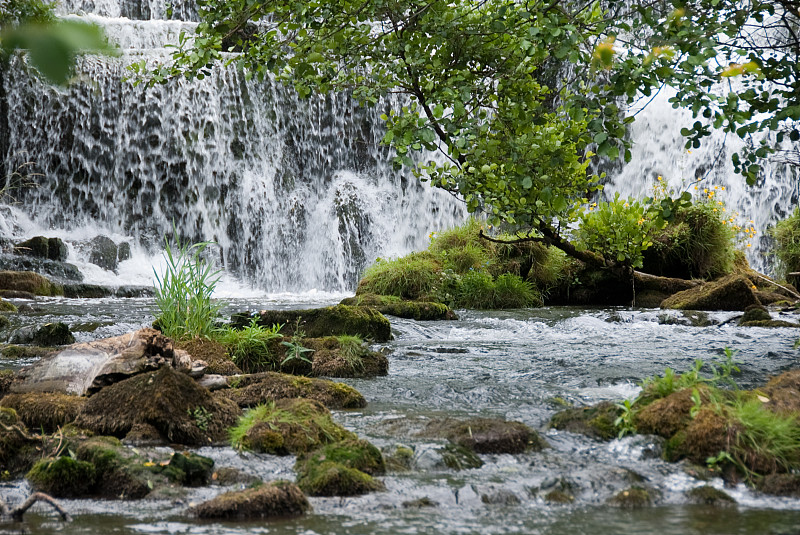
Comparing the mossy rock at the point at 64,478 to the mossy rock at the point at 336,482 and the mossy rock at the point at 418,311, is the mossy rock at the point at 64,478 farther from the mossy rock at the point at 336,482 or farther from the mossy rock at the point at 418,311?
the mossy rock at the point at 418,311

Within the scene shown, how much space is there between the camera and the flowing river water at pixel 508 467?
2.74 metres

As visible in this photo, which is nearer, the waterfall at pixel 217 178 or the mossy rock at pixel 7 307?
the mossy rock at pixel 7 307

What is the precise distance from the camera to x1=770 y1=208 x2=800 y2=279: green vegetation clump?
14977mm

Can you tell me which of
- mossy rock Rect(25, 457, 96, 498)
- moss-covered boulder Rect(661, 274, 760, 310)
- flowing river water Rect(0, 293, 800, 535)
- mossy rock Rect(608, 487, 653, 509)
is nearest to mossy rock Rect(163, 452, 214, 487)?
flowing river water Rect(0, 293, 800, 535)

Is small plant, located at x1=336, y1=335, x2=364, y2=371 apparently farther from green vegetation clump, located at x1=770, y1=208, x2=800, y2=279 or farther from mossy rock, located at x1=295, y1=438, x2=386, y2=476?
green vegetation clump, located at x1=770, y1=208, x2=800, y2=279

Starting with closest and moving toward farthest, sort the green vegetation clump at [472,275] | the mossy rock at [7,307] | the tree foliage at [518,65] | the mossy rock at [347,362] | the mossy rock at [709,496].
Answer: the mossy rock at [709,496] < the tree foliage at [518,65] < the mossy rock at [347,362] < the mossy rock at [7,307] < the green vegetation clump at [472,275]

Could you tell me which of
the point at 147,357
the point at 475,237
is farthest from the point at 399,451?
the point at 475,237

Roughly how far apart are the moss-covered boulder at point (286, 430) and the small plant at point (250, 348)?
6.97ft

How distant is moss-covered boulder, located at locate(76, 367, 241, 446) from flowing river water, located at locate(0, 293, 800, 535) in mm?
284

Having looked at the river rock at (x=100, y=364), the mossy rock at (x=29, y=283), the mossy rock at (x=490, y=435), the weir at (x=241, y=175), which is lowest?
the mossy rock at (x=490, y=435)

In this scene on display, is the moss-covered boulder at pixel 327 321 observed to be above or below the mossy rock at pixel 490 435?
above

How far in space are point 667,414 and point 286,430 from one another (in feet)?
6.87

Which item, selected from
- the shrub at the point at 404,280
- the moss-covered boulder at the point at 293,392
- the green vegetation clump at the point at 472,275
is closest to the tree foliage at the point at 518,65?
the moss-covered boulder at the point at 293,392

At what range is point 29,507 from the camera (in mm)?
2809
